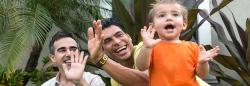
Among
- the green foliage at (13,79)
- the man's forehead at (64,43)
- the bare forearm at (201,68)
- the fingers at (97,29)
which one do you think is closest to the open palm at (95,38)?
the fingers at (97,29)

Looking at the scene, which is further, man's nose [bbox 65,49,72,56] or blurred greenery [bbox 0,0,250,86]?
blurred greenery [bbox 0,0,250,86]

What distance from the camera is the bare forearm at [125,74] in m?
3.04

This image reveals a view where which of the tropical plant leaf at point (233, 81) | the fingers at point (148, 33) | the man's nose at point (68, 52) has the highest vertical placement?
the fingers at point (148, 33)

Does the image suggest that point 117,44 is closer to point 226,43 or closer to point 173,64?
point 173,64

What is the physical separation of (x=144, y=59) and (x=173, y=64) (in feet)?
0.54

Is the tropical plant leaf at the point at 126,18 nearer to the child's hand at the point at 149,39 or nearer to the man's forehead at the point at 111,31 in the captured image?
the man's forehead at the point at 111,31

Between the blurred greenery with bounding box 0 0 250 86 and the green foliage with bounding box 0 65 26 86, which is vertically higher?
the blurred greenery with bounding box 0 0 250 86

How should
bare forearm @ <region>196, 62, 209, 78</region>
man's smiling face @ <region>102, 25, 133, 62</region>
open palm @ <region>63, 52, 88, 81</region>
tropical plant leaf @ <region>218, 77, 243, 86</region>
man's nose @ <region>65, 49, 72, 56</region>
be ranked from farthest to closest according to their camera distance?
tropical plant leaf @ <region>218, 77, 243, 86</region> < man's nose @ <region>65, 49, 72, 56</region> < man's smiling face @ <region>102, 25, 133, 62</region> < open palm @ <region>63, 52, 88, 81</region> < bare forearm @ <region>196, 62, 209, 78</region>

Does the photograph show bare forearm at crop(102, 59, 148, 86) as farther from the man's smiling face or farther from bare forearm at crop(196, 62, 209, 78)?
bare forearm at crop(196, 62, 209, 78)

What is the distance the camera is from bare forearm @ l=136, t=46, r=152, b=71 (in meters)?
2.64

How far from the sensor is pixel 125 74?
309 cm

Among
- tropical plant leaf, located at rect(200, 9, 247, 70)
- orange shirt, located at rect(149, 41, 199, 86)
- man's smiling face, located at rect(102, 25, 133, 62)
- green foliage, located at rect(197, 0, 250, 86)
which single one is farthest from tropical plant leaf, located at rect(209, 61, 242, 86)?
orange shirt, located at rect(149, 41, 199, 86)

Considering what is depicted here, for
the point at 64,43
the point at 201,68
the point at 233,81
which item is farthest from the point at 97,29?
the point at 233,81

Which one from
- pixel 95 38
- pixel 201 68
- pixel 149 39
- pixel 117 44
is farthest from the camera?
pixel 117 44
